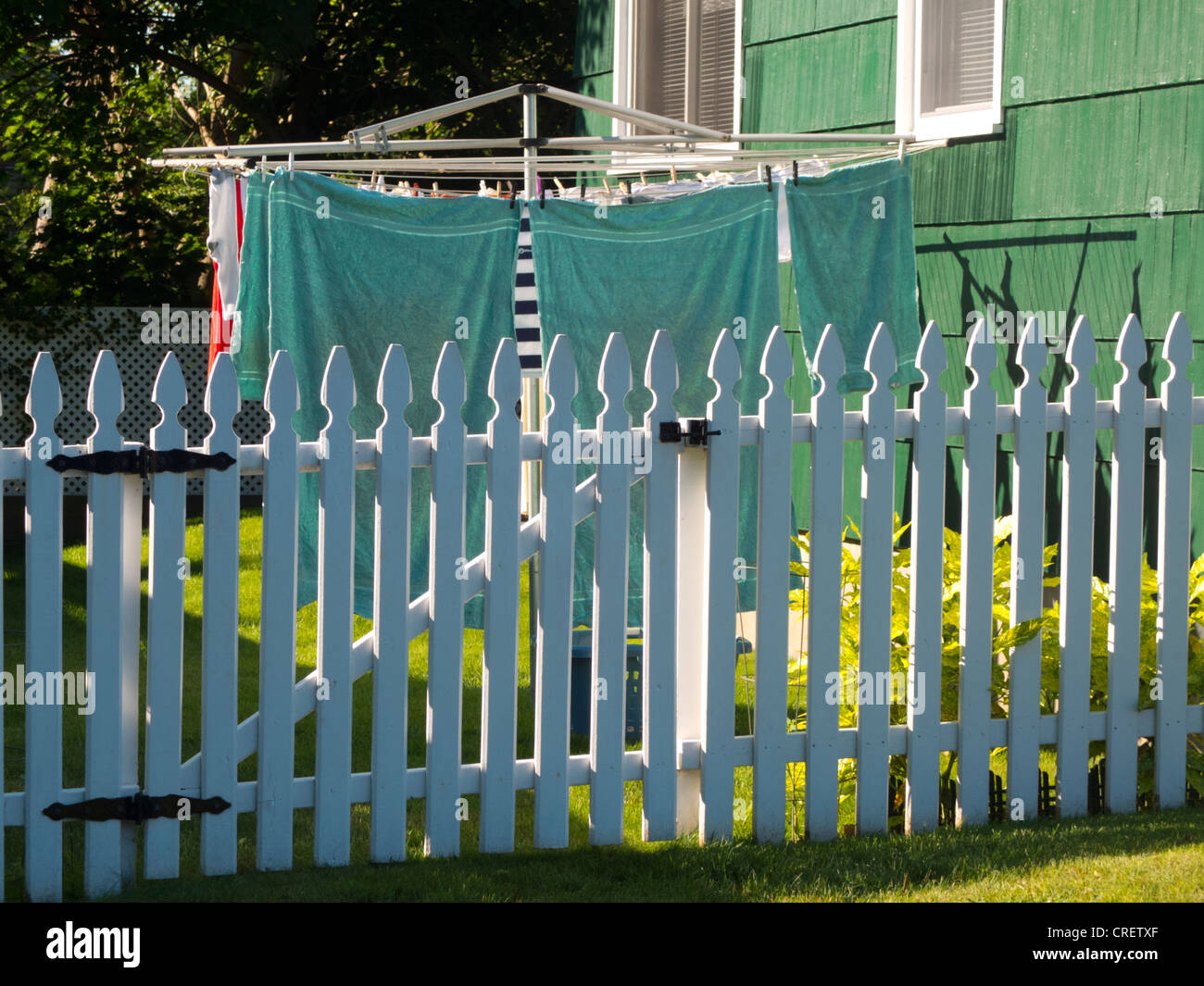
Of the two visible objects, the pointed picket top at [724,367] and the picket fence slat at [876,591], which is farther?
the picket fence slat at [876,591]

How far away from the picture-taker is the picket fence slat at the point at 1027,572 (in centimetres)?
423

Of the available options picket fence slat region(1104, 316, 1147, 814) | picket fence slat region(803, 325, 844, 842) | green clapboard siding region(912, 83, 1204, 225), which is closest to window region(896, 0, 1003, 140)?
green clapboard siding region(912, 83, 1204, 225)

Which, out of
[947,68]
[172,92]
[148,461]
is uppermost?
[172,92]

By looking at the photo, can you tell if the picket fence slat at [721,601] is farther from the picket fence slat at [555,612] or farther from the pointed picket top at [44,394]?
the pointed picket top at [44,394]

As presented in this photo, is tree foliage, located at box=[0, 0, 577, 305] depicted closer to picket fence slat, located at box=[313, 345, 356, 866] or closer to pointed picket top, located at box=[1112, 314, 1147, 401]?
picket fence slat, located at box=[313, 345, 356, 866]

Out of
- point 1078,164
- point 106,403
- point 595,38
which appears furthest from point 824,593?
point 595,38

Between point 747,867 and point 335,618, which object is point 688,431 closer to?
point 335,618

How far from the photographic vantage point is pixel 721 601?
13.4 feet

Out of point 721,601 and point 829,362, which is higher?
point 829,362

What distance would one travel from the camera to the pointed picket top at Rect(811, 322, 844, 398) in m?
4.05

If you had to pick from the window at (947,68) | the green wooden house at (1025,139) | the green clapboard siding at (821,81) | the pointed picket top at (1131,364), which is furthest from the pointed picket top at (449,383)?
the green clapboard siding at (821,81)

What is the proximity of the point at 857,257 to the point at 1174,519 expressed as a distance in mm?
1908

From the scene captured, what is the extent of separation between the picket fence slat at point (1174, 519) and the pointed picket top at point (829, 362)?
1.09m
